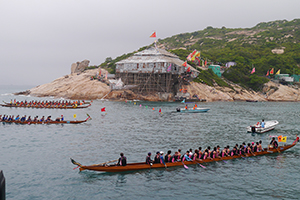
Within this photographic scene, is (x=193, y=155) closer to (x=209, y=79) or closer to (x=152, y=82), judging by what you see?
(x=152, y=82)

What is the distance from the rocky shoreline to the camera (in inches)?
4281

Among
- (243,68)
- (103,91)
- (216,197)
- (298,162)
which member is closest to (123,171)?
(216,197)

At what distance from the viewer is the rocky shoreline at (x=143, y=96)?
357ft

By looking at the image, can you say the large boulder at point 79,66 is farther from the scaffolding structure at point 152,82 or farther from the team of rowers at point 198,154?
the team of rowers at point 198,154

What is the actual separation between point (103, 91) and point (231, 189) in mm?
94799

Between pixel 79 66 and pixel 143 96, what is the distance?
55.1 metres

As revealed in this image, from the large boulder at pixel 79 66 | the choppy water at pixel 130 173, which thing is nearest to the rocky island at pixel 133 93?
the large boulder at pixel 79 66

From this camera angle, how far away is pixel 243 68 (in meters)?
136

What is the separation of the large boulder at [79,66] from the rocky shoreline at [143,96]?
11.1 metres

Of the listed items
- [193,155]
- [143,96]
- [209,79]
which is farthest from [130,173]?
[209,79]

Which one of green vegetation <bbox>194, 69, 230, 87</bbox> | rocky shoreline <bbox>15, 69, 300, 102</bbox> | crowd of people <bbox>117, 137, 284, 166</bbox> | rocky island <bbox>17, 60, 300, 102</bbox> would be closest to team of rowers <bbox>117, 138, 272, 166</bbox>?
crowd of people <bbox>117, 137, 284, 166</bbox>

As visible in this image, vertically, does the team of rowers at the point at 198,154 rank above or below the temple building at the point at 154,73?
below

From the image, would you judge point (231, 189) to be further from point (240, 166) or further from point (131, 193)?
point (131, 193)

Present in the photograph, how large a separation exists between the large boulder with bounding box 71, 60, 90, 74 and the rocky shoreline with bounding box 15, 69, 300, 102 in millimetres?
11053
